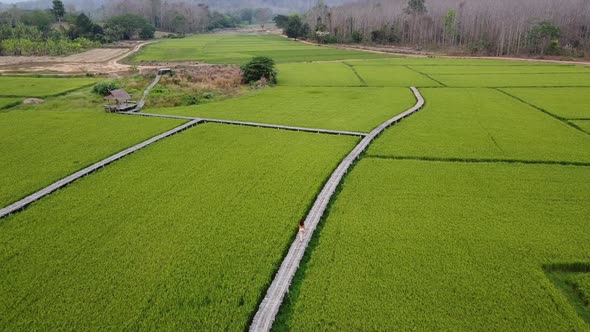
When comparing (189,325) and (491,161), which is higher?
(491,161)

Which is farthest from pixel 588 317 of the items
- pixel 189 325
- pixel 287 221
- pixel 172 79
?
pixel 172 79

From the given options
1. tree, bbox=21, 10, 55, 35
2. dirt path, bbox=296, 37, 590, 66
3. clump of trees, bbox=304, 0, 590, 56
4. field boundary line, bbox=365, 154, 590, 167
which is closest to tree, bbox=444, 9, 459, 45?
clump of trees, bbox=304, 0, 590, 56

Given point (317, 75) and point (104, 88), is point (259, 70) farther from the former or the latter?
point (104, 88)

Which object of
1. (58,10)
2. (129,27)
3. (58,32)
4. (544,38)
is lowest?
(544,38)

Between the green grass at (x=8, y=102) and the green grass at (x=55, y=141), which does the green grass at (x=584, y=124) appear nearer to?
the green grass at (x=55, y=141)

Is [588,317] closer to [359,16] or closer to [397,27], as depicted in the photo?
[397,27]

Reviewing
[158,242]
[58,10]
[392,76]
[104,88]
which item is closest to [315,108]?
[158,242]

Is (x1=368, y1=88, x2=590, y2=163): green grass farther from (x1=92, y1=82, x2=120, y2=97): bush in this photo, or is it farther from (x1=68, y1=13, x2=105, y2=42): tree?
(x1=68, y1=13, x2=105, y2=42): tree
